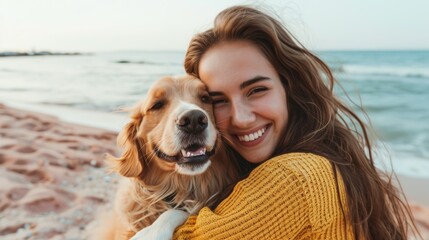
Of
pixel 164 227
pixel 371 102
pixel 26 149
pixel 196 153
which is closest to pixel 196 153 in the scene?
pixel 196 153

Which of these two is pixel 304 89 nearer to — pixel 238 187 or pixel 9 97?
pixel 238 187

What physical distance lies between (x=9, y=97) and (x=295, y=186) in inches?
545

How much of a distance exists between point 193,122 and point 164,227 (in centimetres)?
62

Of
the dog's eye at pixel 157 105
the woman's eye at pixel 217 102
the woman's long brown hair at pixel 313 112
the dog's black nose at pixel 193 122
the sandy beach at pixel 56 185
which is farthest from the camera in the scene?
the sandy beach at pixel 56 185

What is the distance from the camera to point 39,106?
468 inches

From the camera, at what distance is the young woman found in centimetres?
201

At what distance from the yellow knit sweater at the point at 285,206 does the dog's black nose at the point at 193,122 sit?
0.54m

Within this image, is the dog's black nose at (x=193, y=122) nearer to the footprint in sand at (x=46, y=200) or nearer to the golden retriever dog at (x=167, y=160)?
the golden retriever dog at (x=167, y=160)

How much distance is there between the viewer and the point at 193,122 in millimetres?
2557

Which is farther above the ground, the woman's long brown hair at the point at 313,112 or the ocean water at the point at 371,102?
the woman's long brown hair at the point at 313,112

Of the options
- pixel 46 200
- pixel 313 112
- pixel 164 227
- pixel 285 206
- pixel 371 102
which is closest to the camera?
pixel 285 206

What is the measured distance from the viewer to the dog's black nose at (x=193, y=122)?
2551mm

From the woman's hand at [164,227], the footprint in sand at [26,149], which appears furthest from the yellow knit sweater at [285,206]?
the footprint in sand at [26,149]

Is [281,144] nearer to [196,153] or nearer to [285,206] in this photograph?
[196,153]
